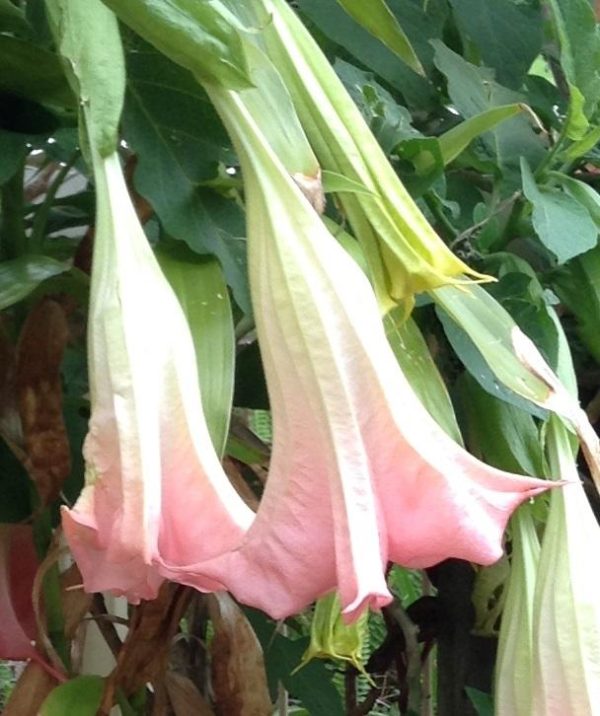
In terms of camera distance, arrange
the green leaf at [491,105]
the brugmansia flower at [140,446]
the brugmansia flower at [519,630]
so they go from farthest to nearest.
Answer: the green leaf at [491,105] < the brugmansia flower at [519,630] < the brugmansia flower at [140,446]

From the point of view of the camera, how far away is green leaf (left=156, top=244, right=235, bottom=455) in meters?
0.30

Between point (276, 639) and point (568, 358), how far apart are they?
10.6 inches

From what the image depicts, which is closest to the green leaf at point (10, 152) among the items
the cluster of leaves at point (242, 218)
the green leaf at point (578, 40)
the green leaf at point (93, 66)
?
the cluster of leaves at point (242, 218)

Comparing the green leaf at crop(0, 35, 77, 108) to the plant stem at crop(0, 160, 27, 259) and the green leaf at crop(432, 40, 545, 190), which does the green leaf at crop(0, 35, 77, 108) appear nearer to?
the plant stem at crop(0, 160, 27, 259)

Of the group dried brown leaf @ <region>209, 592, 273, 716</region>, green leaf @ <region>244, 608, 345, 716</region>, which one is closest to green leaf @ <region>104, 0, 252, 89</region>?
dried brown leaf @ <region>209, 592, 273, 716</region>

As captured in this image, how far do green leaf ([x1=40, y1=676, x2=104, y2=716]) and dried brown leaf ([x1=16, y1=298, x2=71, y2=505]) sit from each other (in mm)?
81

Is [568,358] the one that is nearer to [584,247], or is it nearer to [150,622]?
[584,247]

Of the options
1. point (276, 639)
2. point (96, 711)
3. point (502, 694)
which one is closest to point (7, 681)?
point (276, 639)

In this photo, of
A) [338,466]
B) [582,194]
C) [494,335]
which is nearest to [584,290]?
[582,194]

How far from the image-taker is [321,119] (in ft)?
0.90

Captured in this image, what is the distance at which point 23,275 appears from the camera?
0.37 m

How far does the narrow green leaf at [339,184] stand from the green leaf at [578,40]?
0.58 ft

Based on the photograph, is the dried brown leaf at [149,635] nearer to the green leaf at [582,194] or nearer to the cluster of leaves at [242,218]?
the cluster of leaves at [242,218]

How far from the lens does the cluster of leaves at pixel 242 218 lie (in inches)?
13.4
